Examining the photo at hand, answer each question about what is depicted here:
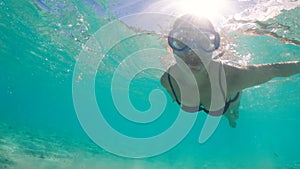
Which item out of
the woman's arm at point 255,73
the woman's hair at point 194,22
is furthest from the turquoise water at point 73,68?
the woman's hair at point 194,22

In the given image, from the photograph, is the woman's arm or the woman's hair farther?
the woman's hair

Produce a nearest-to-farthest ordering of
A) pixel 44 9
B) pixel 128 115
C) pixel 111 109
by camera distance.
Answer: pixel 44 9 < pixel 128 115 < pixel 111 109

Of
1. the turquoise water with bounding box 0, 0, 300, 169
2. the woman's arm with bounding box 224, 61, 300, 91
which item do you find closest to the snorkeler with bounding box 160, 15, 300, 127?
the woman's arm with bounding box 224, 61, 300, 91

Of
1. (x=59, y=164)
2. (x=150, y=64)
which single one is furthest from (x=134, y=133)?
(x=150, y=64)

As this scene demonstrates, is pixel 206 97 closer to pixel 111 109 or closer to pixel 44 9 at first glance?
pixel 44 9

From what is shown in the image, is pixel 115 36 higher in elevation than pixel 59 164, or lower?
lower

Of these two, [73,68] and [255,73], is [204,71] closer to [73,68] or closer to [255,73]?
[255,73]

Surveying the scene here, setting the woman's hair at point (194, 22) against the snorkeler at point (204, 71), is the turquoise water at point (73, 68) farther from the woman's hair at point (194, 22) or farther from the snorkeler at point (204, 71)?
the woman's hair at point (194, 22)

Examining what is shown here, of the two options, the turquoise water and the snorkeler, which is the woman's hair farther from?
the turquoise water
